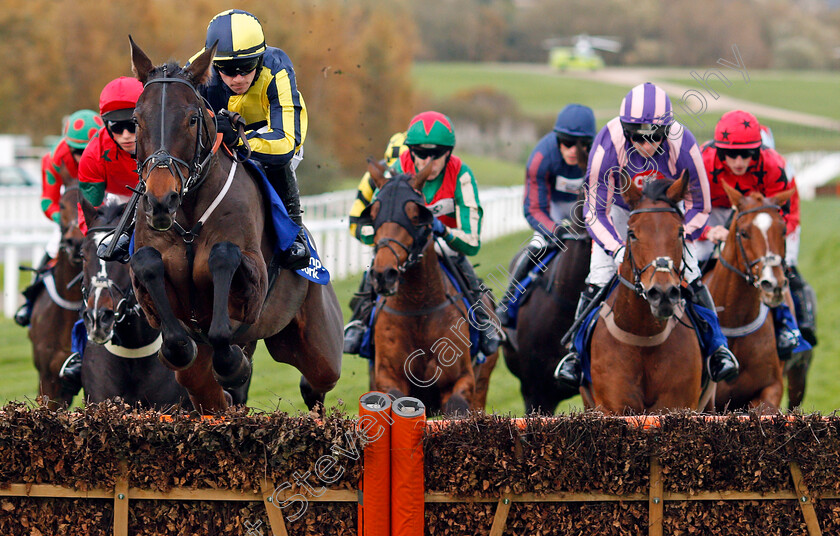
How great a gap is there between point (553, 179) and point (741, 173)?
129cm

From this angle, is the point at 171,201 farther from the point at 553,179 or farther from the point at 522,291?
the point at 553,179

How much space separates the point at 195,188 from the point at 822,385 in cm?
736

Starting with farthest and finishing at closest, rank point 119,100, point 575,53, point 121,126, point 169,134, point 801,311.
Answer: point 575,53 < point 801,311 < point 121,126 < point 119,100 < point 169,134

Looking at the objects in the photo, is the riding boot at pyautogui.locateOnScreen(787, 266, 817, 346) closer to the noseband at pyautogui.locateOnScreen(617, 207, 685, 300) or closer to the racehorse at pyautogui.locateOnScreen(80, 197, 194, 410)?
the noseband at pyautogui.locateOnScreen(617, 207, 685, 300)

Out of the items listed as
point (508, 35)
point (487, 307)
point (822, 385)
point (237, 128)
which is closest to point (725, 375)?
point (487, 307)

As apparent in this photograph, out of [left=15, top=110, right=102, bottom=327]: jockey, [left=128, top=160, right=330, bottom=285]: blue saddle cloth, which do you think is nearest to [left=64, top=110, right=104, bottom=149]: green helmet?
[left=15, top=110, right=102, bottom=327]: jockey

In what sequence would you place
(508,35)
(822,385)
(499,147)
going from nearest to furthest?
(822,385)
(499,147)
(508,35)

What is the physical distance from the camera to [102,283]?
4.87 metres

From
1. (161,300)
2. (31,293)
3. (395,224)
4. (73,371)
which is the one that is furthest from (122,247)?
(31,293)

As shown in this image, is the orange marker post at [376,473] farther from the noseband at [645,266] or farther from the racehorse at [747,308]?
the racehorse at [747,308]

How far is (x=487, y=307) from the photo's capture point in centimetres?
634

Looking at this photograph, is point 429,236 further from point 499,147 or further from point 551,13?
point 551,13

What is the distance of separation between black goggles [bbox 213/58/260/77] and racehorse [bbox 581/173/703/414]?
191 cm

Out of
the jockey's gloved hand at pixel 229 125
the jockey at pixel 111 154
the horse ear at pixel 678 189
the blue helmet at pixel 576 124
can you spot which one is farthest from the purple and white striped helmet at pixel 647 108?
the jockey at pixel 111 154
